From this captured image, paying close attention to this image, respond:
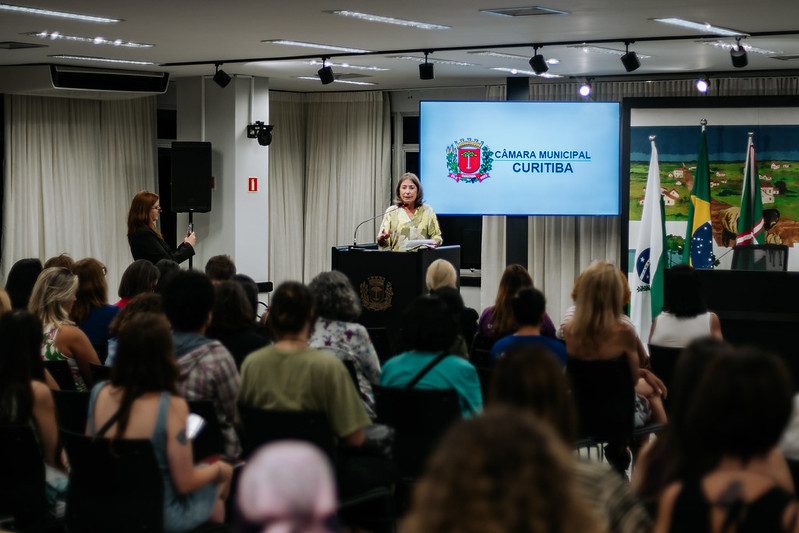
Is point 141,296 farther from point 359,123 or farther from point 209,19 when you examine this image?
point 359,123

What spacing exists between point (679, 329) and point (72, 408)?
3030mm

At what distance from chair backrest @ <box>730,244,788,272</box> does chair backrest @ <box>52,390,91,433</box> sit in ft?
20.6

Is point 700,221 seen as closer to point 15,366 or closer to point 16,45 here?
point 16,45

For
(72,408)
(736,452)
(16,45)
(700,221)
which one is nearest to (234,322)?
(72,408)

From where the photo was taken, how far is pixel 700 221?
9.84 metres

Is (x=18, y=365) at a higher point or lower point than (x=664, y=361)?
higher

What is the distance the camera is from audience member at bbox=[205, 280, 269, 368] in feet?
13.9

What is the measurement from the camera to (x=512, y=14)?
22.2ft

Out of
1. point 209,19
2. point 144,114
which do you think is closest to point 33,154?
point 144,114

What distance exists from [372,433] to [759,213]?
6.73 metres

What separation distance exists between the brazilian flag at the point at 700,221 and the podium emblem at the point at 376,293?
3.42 metres

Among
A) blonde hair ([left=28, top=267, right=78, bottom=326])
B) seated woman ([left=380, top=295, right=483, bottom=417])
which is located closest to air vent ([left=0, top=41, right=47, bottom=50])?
blonde hair ([left=28, top=267, right=78, bottom=326])

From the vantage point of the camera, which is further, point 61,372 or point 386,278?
point 386,278

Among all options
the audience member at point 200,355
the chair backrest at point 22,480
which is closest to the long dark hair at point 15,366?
the chair backrest at point 22,480
